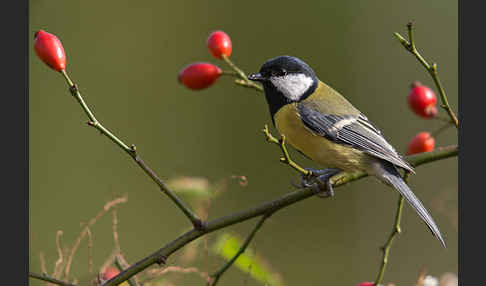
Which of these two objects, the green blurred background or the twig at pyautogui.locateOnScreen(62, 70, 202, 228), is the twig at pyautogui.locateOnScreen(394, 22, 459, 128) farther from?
the green blurred background

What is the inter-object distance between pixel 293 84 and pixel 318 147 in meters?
0.24

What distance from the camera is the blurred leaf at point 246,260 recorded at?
1.13 metres

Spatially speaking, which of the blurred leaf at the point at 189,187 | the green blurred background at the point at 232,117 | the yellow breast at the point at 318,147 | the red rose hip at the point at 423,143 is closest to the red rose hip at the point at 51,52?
the blurred leaf at the point at 189,187

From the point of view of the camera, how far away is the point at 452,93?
376 cm

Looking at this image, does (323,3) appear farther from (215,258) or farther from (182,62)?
(215,258)

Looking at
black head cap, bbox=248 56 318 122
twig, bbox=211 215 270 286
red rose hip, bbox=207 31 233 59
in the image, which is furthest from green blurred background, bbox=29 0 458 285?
twig, bbox=211 215 270 286

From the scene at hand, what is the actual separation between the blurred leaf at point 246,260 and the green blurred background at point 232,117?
2150mm

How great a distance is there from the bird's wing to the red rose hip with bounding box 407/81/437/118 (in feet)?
0.72

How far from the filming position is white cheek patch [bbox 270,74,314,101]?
1683 mm

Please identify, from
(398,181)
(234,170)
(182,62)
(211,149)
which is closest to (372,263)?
(234,170)

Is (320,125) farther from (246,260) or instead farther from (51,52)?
(51,52)

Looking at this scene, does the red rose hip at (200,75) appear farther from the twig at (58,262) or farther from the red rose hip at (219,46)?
the twig at (58,262)

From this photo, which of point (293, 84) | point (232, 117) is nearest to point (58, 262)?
point (293, 84)

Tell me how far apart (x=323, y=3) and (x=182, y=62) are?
4.32 feet
